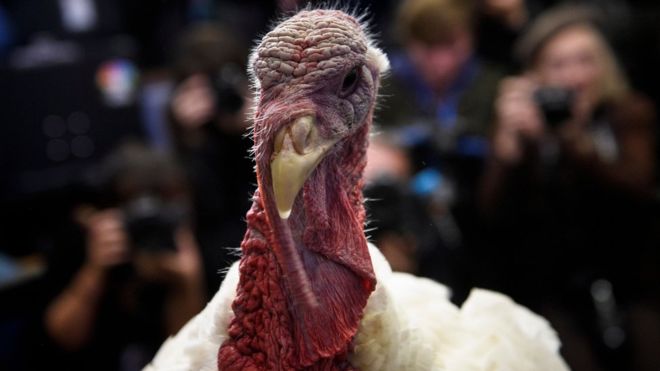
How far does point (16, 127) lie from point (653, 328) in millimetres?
1190

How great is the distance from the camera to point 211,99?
0.83 m

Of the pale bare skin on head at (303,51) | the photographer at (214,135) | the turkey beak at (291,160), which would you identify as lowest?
the photographer at (214,135)

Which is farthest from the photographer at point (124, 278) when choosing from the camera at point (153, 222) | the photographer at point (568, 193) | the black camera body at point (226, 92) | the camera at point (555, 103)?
the camera at point (555, 103)

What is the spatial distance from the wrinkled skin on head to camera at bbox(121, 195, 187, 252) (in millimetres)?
236

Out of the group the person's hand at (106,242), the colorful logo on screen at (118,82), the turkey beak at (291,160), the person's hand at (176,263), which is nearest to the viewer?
the turkey beak at (291,160)

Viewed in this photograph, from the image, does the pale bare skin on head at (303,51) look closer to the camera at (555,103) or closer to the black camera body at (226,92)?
the black camera body at (226,92)

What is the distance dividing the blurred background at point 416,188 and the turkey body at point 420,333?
0.09ft

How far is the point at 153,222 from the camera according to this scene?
34.9 inches

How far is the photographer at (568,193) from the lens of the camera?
0.99m

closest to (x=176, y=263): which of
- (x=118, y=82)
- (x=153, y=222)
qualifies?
(x=153, y=222)

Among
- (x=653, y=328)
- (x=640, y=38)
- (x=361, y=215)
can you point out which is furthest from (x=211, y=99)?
(x=640, y=38)

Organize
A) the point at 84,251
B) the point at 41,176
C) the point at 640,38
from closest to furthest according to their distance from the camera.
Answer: the point at 84,251
the point at 41,176
the point at 640,38

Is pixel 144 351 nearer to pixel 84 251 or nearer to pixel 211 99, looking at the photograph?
pixel 84 251

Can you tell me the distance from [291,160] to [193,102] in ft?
1.16
